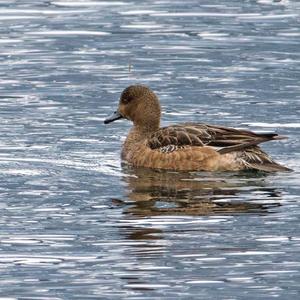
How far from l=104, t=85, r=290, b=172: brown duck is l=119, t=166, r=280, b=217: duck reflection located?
0.13 metres

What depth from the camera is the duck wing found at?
52.4 feet

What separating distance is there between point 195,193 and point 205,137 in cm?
153

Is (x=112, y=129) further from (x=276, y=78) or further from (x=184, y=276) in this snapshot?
(x=184, y=276)

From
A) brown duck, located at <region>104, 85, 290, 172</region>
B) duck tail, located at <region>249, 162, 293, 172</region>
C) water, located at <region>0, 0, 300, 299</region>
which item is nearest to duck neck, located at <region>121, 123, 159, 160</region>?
brown duck, located at <region>104, 85, 290, 172</region>

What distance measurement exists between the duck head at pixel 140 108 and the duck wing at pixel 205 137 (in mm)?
555

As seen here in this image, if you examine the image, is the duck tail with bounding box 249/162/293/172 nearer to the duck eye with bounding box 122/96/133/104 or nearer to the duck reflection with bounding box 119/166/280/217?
the duck reflection with bounding box 119/166/280/217

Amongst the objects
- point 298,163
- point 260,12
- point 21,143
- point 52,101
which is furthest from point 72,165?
point 260,12

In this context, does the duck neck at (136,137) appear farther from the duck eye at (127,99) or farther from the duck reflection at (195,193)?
the duck reflection at (195,193)

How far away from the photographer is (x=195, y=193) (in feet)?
49.1

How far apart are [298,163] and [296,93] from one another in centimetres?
406

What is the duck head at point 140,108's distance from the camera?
1745 centimetres

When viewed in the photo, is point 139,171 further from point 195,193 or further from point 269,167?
point 195,193

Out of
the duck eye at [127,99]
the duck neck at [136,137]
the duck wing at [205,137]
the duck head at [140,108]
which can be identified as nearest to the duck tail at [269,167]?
the duck wing at [205,137]

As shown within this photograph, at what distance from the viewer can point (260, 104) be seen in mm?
19734
